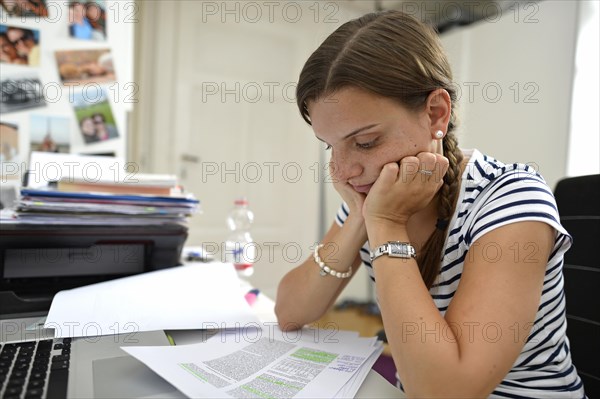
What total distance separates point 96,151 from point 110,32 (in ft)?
1.24

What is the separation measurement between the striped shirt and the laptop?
480mm

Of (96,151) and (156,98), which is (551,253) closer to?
(96,151)

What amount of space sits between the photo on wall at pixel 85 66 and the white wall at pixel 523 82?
134cm

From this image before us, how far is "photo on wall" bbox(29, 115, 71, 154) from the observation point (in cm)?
120

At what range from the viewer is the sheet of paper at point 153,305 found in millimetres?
630

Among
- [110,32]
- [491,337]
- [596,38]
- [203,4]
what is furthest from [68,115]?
[596,38]

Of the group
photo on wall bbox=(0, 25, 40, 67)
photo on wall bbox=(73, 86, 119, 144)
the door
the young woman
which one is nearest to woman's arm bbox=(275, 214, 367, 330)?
the young woman

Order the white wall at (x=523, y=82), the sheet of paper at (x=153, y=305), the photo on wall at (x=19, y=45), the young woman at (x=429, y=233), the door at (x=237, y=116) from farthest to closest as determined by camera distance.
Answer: the door at (x=237, y=116) → the white wall at (x=523, y=82) → the photo on wall at (x=19, y=45) → the sheet of paper at (x=153, y=305) → the young woman at (x=429, y=233)

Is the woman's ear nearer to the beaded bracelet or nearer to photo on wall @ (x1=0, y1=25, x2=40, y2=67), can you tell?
the beaded bracelet

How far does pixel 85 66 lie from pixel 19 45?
169mm

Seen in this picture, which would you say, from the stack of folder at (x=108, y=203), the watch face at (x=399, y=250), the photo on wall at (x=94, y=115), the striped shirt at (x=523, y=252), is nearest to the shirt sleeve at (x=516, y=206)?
the striped shirt at (x=523, y=252)

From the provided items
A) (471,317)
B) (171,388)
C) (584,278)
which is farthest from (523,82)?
(171,388)

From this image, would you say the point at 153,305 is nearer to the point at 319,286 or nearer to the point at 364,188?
the point at 319,286

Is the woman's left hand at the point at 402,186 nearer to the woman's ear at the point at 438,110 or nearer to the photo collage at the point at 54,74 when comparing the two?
the woman's ear at the point at 438,110
